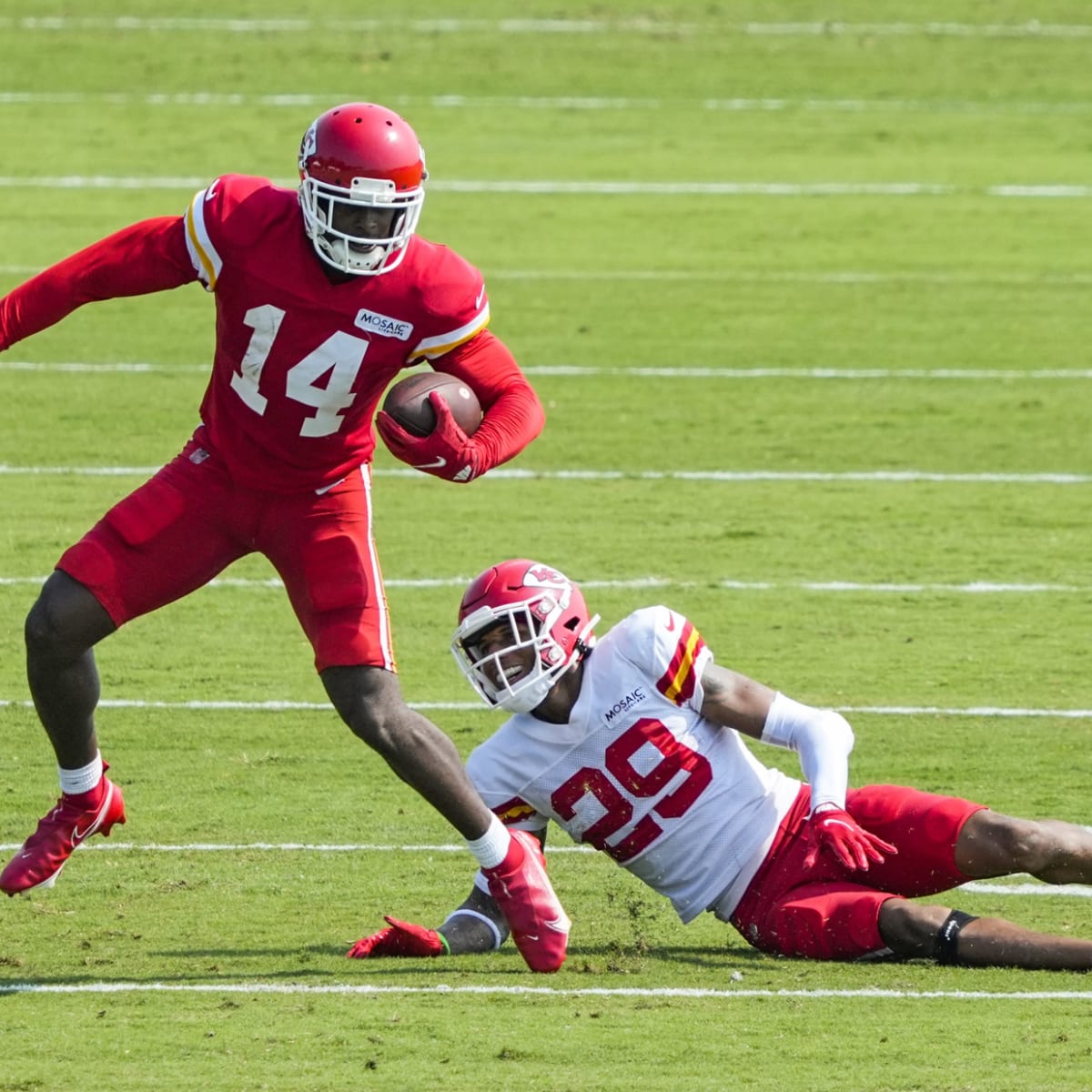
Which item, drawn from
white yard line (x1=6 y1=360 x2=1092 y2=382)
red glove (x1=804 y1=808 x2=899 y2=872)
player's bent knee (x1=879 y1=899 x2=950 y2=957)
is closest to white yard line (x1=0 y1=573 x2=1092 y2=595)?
white yard line (x1=6 y1=360 x2=1092 y2=382)

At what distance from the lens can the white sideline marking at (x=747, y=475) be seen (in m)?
11.8

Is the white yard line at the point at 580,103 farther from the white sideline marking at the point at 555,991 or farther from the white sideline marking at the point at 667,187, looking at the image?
the white sideline marking at the point at 555,991

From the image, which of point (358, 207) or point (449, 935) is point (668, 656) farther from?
point (358, 207)

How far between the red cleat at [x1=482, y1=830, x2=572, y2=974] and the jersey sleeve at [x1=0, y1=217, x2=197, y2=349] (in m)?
1.79

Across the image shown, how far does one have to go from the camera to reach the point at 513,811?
610 centimetres

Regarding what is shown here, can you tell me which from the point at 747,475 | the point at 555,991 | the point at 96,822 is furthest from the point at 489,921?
the point at 747,475

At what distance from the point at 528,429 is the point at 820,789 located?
1215 mm

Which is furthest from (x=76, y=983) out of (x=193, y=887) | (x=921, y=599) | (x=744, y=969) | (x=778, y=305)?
(x=778, y=305)

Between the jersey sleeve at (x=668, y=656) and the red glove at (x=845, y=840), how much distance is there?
1.65 ft

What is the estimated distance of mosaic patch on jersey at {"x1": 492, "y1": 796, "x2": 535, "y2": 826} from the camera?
609cm

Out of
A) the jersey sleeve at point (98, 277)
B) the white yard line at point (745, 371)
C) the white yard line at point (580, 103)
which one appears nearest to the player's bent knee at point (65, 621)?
the jersey sleeve at point (98, 277)

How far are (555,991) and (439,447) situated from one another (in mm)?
1402

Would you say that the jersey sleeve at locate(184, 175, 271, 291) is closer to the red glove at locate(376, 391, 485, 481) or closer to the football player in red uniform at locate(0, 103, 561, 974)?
the football player in red uniform at locate(0, 103, 561, 974)

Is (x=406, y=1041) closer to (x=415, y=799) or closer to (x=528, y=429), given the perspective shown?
(x=528, y=429)
